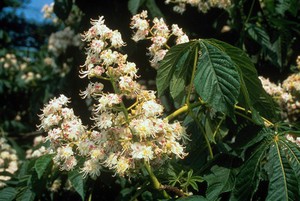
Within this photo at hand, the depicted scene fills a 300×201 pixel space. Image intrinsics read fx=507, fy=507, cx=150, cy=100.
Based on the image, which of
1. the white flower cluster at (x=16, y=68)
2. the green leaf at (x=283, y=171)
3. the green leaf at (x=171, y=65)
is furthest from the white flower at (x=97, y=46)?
the white flower cluster at (x=16, y=68)

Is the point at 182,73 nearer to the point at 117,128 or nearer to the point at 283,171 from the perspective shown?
the point at 117,128

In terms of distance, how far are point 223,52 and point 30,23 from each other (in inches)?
459

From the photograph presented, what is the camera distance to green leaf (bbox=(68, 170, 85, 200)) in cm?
174

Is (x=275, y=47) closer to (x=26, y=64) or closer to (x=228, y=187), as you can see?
(x=228, y=187)

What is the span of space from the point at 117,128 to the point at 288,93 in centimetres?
110

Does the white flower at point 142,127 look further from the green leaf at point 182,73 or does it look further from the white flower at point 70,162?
the white flower at point 70,162

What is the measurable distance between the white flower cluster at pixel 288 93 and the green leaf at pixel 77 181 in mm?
962

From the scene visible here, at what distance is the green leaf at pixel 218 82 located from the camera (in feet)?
4.44

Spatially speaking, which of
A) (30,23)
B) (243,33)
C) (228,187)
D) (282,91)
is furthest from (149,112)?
(30,23)

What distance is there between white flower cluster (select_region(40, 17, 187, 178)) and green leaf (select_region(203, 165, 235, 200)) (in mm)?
127

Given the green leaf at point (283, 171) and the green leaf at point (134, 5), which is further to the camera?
the green leaf at point (134, 5)

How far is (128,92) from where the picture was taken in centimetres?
150

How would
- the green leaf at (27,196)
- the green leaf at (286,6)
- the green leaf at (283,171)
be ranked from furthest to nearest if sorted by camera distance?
the green leaf at (286,6) < the green leaf at (27,196) < the green leaf at (283,171)

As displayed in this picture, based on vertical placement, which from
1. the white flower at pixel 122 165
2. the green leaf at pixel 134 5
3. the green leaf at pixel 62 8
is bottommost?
the white flower at pixel 122 165
